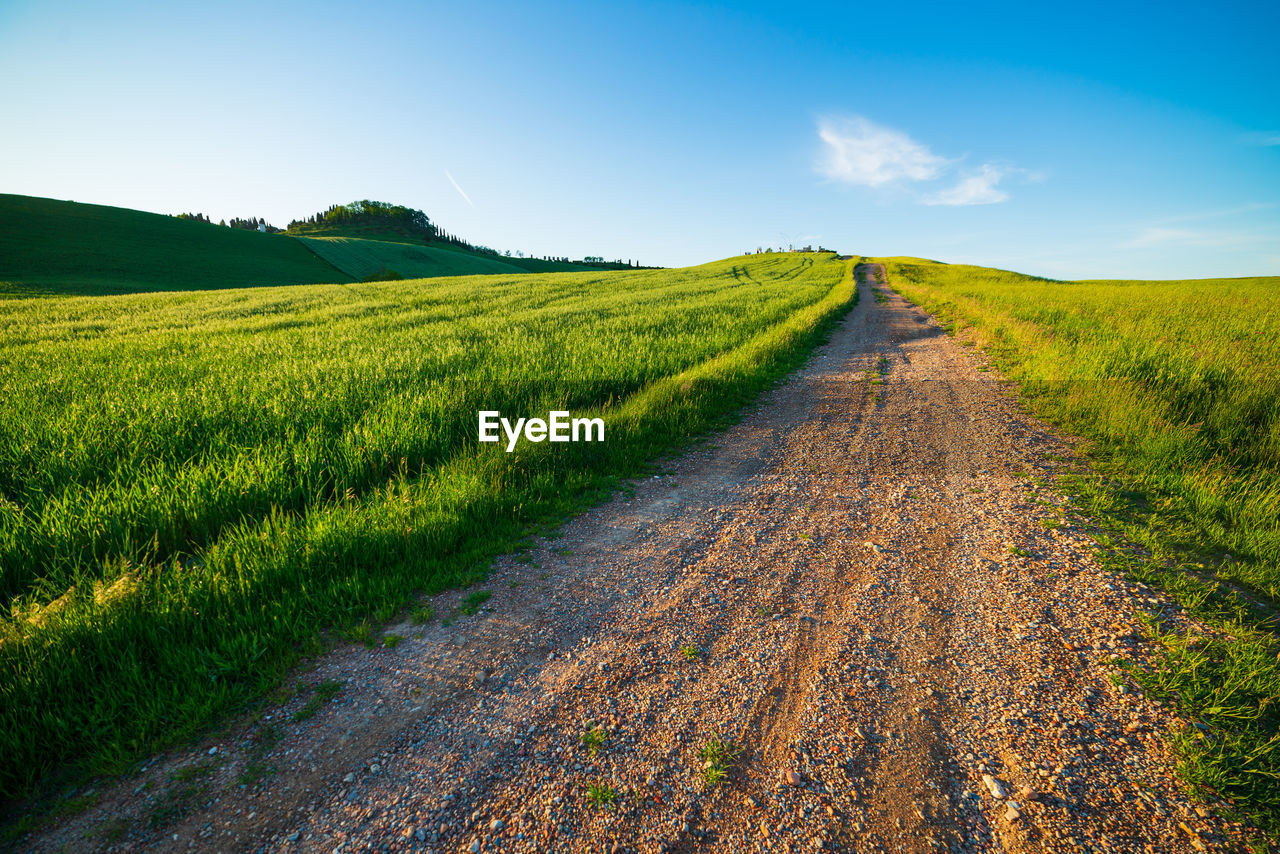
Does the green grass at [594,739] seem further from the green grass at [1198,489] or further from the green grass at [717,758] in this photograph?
the green grass at [1198,489]

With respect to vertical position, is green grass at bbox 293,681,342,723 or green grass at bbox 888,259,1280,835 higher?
green grass at bbox 888,259,1280,835

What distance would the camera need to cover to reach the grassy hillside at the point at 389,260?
205ft

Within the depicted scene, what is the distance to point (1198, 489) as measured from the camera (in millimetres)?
5047

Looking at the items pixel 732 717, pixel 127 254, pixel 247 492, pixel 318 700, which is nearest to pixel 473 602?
pixel 318 700

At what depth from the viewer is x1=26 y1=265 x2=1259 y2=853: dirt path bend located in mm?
2221

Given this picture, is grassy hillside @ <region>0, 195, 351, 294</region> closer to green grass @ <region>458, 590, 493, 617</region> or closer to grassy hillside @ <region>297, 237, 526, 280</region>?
grassy hillside @ <region>297, 237, 526, 280</region>

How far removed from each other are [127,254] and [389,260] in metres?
26.5

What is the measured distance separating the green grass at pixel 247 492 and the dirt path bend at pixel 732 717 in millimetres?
485

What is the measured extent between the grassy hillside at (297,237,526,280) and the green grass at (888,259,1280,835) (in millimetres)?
64498

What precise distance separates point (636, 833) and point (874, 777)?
1.28m

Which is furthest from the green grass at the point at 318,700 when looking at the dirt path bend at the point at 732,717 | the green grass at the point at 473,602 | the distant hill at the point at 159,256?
the distant hill at the point at 159,256

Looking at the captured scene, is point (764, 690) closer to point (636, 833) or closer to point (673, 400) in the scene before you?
point (636, 833)

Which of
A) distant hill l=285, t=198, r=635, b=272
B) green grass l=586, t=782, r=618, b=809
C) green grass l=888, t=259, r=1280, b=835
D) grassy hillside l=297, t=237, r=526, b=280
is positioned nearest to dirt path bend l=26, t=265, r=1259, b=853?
green grass l=586, t=782, r=618, b=809

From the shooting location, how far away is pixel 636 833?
2.18 metres
